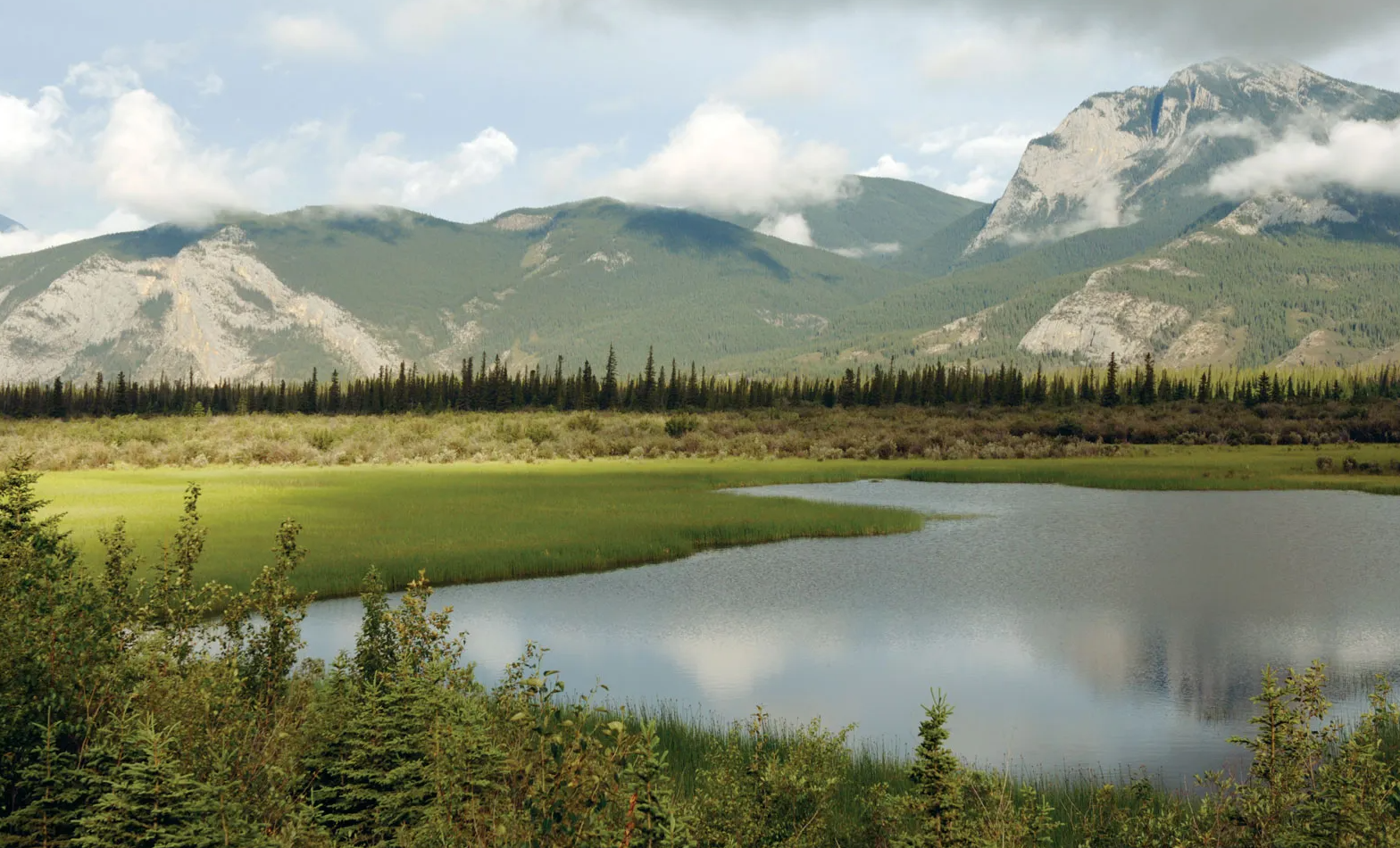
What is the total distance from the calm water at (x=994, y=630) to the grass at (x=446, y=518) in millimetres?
1730

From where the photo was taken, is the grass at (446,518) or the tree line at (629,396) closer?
the grass at (446,518)

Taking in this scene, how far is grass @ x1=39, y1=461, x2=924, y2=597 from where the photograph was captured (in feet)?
96.3

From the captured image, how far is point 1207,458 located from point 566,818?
75226mm

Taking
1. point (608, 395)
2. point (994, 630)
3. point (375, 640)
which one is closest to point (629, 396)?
point (608, 395)

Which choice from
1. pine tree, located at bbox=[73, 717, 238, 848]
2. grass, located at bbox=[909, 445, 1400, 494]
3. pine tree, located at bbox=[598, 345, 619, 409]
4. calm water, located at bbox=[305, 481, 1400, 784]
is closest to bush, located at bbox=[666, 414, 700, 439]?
grass, located at bbox=[909, 445, 1400, 494]

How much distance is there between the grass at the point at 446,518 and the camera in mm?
29344

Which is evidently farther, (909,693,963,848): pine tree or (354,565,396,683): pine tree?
(354,565,396,683): pine tree

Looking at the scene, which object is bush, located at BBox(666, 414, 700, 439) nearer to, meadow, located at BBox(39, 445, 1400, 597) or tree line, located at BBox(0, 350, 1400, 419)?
meadow, located at BBox(39, 445, 1400, 597)

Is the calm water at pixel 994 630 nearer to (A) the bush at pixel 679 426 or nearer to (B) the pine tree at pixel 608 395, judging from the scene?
(A) the bush at pixel 679 426

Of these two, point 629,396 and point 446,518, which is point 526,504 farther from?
point 629,396

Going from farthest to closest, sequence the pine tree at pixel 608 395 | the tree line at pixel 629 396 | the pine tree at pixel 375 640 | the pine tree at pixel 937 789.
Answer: the pine tree at pixel 608 395 → the tree line at pixel 629 396 → the pine tree at pixel 375 640 → the pine tree at pixel 937 789

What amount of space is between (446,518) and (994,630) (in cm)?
2223

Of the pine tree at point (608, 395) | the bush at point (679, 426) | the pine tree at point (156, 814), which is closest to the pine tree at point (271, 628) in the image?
the pine tree at point (156, 814)

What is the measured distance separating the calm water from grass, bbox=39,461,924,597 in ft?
5.67
